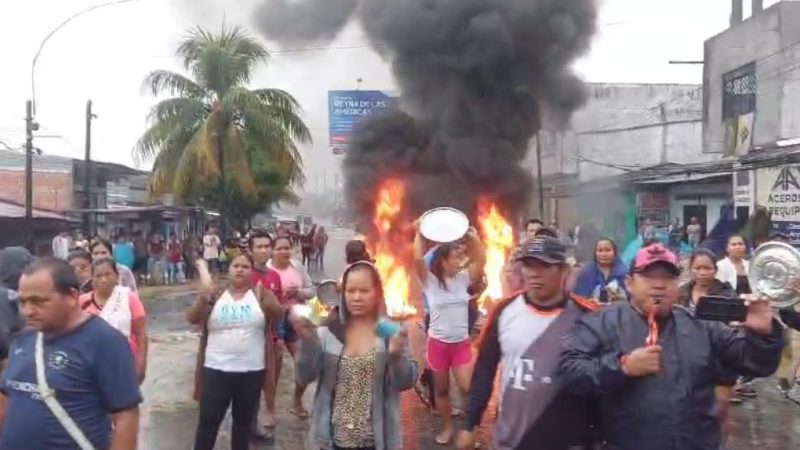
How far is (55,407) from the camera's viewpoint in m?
3.12

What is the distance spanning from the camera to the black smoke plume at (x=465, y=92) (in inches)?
696

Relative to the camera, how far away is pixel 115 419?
3.21 meters

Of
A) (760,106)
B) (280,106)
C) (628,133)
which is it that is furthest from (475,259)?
(628,133)

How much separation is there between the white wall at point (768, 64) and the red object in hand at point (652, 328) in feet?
64.8

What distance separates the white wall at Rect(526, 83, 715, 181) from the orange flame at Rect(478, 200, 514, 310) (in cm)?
1648

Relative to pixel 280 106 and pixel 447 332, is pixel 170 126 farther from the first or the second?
pixel 447 332

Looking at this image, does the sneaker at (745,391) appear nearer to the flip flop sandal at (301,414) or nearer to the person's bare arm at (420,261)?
the person's bare arm at (420,261)

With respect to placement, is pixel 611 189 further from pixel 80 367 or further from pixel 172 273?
pixel 80 367

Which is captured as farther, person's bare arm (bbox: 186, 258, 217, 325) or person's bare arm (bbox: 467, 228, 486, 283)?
person's bare arm (bbox: 467, 228, 486, 283)

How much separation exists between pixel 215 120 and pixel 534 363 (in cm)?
2341

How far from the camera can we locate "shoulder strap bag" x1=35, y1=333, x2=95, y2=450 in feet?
10.2

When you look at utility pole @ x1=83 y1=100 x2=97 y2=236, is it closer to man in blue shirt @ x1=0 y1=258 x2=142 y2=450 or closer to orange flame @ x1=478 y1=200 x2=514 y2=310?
orange flame @ x1=478 y1=200 x2=514 y2=310

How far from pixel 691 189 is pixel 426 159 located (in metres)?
11.0

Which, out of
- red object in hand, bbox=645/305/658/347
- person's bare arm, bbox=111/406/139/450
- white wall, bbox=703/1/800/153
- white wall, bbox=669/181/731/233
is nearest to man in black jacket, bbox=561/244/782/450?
red object in hand, bbox=645/305/658/347
